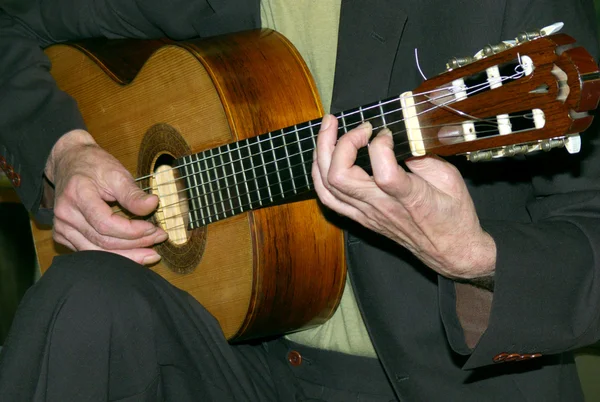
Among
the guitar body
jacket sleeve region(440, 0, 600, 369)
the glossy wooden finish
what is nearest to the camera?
the glossy wooden finish

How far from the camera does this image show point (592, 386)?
6.78 feet

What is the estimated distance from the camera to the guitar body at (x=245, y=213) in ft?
4.82

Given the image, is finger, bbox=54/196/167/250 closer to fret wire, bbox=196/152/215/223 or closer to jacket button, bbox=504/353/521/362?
fret wire, bbox=196/152/215/223

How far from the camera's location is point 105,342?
1.26 meters

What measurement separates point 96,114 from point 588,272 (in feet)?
3.78

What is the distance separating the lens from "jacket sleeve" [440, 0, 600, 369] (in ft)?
3.98

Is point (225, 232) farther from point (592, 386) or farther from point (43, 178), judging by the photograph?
point (592, 386)

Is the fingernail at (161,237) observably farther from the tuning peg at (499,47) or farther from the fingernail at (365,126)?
the tuning peg at (499,47)

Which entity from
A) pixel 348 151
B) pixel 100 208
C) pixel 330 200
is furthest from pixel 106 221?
pixel 348 151

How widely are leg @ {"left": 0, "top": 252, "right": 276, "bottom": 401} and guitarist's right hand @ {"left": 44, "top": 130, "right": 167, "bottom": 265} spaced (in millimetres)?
250

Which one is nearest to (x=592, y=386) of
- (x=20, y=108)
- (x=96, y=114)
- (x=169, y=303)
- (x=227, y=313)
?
(x=227, y=313)

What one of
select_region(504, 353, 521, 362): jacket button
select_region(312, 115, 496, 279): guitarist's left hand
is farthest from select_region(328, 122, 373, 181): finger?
select_region(504, 353, 521, 362): jacket button

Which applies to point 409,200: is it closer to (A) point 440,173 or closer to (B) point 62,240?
(A) point 440,173

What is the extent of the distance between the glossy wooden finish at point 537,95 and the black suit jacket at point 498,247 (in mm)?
201
